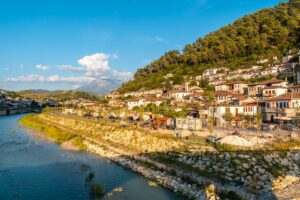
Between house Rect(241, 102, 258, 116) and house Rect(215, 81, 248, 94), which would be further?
house Rect(215, 81, 248, 94)

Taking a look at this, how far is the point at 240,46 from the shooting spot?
336 ft

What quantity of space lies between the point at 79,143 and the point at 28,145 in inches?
405

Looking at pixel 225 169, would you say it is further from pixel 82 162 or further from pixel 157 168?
pixel 82 162

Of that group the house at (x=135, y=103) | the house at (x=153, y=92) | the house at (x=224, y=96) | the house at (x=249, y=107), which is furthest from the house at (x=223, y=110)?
the house at (x=153, y=92)

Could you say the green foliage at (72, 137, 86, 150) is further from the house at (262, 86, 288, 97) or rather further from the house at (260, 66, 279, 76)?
the house at (260, 66, 279, 76)

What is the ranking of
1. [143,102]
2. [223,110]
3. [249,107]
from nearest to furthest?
[223,110]
[249,107]
[143,102]

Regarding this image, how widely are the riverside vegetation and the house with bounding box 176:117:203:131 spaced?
24.5ft

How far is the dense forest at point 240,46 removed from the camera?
93.9m

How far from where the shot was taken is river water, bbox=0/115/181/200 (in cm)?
2295

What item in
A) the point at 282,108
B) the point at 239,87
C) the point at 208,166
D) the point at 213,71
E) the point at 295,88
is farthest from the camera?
the point at 213,71

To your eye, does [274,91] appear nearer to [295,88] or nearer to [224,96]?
[295,88]

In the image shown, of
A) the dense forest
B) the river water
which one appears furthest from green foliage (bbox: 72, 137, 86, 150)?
the dense forest

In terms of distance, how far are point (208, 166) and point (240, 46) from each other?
87288 mm

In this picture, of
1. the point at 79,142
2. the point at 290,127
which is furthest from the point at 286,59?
the point at 79,142
